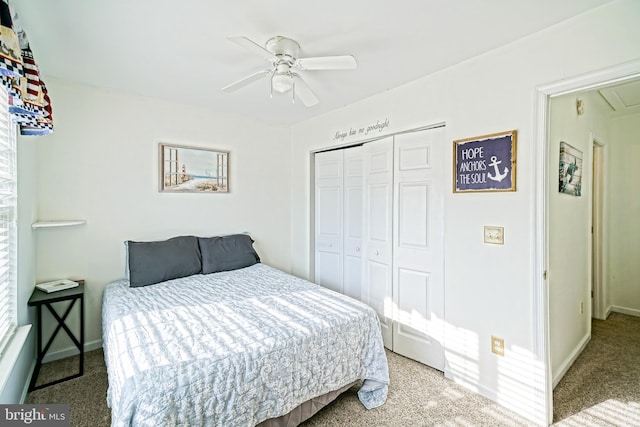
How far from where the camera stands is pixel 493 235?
80.7 inches

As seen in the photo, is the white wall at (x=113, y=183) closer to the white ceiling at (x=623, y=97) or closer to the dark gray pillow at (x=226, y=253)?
the dark gray pillow at (x=226, y=253)

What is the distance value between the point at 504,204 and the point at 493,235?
0.73ft

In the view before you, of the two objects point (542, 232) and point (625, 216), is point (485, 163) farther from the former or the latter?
point (625, 216)

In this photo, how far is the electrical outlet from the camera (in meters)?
2.01

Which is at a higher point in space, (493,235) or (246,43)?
(246,43)

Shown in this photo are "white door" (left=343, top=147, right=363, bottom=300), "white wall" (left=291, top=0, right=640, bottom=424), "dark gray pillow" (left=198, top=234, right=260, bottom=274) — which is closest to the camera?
"white wall" (left=291, top=0, right=640, bottom=424)

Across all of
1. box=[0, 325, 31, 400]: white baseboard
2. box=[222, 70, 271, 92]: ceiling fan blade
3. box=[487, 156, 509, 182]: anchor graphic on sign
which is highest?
box=[222, 70, 271, 92]: ceiling fan blade

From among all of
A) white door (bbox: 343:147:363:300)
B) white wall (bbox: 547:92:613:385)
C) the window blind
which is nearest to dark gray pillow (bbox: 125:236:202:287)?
the window blind

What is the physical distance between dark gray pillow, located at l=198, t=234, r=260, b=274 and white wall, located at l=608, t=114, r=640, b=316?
4.35 metres

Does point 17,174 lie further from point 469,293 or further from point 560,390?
point 560,390

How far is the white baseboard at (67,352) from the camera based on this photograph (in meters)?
2.52

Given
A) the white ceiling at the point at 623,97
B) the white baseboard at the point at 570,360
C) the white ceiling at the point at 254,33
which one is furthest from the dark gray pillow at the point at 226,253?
the white ceiling at the point at 623,97

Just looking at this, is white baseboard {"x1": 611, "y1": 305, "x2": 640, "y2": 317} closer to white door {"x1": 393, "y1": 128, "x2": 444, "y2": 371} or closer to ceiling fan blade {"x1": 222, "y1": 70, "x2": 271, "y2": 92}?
white door {"x1": 393, "y1": 128, "x2": 444, "y2": 371}

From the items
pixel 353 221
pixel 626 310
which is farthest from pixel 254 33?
pixel 626 310
